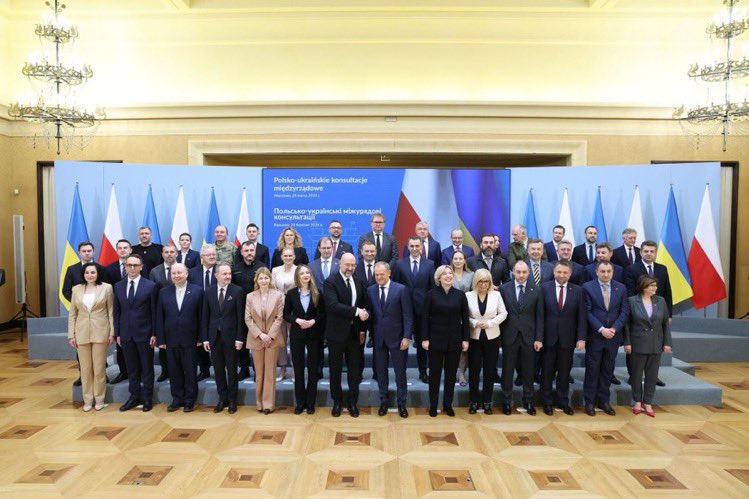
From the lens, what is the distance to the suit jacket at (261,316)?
4.88 m

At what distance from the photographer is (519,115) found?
8211 mm

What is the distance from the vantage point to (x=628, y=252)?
628 cm

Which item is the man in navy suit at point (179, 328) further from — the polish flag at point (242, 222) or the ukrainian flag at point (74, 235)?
the ukrainian flag at point (74, 235)

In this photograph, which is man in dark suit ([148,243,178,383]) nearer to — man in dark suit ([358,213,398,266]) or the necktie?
man in dark suit ([358,213,398,266])

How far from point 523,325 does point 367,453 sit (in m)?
1.89

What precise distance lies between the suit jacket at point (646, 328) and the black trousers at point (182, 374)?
4222 millimetres

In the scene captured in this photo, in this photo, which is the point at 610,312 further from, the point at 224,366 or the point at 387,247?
the point at 224,366

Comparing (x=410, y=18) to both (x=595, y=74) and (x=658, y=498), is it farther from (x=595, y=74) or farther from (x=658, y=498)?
(x=658, y=498)

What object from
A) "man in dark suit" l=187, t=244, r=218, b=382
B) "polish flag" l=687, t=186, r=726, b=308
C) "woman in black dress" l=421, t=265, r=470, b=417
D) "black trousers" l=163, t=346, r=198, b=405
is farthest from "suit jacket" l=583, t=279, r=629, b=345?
"black trousers" l=163, t=346, r=198, b=405

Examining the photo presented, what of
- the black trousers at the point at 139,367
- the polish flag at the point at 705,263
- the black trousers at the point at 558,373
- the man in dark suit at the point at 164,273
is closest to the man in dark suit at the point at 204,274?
the man in dark suit at the point at 164,273

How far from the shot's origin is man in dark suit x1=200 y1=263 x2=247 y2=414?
4.90 meters

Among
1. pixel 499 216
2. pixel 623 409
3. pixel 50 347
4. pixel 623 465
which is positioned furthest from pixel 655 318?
pixel 50 347

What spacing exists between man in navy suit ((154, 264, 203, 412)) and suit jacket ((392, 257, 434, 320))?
201cm

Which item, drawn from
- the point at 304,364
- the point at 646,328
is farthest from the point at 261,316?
the point at 646,328
